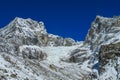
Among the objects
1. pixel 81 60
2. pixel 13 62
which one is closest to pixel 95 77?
pixel 13 62

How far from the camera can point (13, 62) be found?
1810 inches

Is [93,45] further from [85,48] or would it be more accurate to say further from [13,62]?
[13,62]

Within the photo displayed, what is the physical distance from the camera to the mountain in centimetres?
4630

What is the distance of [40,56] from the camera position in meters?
146

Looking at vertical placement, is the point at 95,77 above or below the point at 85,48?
below

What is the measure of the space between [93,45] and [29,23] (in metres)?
72.6

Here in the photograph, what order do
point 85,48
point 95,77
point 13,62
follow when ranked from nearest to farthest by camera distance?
point 13,62
point 95,77
point 85,48

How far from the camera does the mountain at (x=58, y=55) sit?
152 feet

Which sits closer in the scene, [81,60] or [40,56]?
[81,60]

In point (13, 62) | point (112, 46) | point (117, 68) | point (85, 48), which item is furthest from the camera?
point (85, 48)

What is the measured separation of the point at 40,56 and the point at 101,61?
72.6m

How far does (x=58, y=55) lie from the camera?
477 feet

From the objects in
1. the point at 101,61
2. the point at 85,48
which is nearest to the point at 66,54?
the point at 85,48

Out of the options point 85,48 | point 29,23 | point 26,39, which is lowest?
point 85,48
